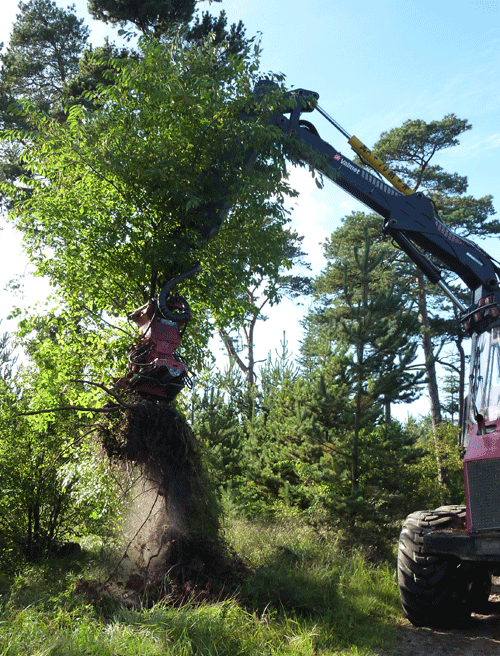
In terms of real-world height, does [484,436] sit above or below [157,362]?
below

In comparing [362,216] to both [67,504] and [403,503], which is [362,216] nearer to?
[403,503]

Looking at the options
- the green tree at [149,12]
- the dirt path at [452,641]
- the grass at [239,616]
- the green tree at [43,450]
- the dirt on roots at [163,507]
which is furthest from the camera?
the green tree at [149,12]

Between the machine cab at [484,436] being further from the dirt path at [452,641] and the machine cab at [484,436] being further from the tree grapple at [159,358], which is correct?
the tree grapple at [159,358]

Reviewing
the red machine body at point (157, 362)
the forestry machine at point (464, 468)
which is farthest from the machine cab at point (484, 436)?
the red machine body at point (157, 362)

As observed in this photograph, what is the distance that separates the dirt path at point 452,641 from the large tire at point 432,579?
5.3 inches

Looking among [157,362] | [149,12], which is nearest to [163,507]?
[157,362]

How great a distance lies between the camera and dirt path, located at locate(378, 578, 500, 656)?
5070mm

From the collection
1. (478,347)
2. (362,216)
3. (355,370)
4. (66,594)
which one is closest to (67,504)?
(66,594)

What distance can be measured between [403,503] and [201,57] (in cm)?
765

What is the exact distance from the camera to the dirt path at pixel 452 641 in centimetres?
507

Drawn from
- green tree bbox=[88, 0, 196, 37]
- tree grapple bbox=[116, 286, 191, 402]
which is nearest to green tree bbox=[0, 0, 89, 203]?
green tree bbox=[88, 0, 196, 37]

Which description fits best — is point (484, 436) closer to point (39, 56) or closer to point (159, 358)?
point (159, 358)

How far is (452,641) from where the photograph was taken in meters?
5.38

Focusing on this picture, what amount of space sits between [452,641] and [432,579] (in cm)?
60
